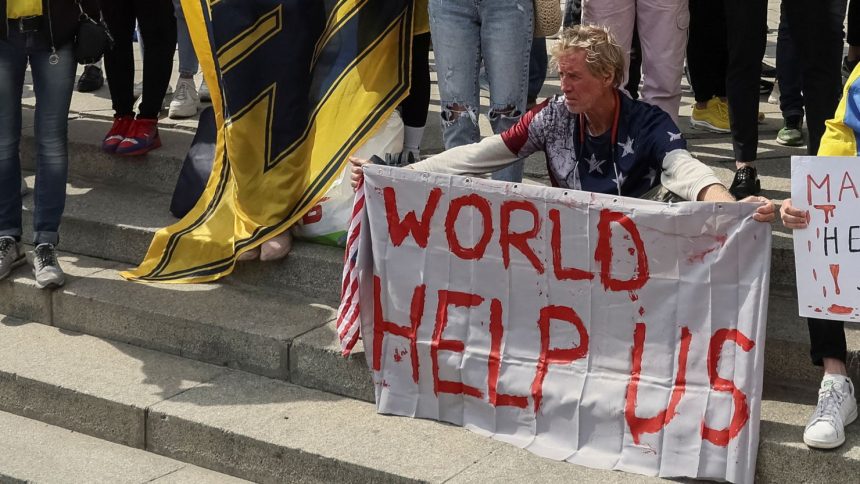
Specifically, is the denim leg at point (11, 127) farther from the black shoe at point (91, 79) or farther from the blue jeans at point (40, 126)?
the black shoe at point (91, 79)

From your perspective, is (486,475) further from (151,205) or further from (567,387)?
(151,205)

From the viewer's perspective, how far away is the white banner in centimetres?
391

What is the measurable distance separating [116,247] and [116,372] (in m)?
0.98

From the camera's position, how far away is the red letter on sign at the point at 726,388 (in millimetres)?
3900

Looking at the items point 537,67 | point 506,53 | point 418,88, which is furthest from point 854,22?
point 506,53

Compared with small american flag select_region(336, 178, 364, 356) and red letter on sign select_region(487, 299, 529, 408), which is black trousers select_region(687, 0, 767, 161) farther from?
small american flag select_region(336, 178, 364, 356)

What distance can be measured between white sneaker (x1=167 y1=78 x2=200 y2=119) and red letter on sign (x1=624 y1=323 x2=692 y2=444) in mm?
3598

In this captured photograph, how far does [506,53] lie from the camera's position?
4.93 meters

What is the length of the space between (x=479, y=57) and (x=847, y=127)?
1.64 meters

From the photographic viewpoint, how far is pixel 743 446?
12.8 feet

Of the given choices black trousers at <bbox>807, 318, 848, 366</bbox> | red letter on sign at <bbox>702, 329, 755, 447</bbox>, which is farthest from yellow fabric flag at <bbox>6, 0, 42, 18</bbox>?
black trousers at <bbox>807, 318, 848, 366</bbox>

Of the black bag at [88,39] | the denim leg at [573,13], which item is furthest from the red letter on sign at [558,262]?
the black bag at [88,39]

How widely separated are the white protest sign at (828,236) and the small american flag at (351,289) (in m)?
1.56

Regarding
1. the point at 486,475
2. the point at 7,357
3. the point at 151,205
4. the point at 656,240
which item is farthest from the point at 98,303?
the point at 656,240
